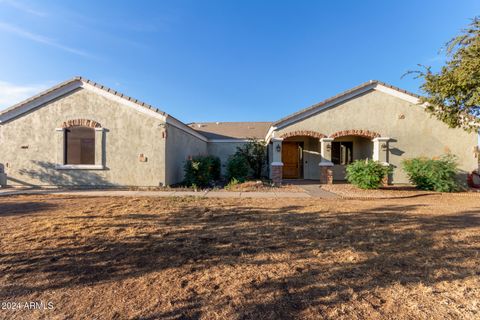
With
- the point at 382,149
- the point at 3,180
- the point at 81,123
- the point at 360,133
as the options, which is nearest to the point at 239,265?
the point at 81,123

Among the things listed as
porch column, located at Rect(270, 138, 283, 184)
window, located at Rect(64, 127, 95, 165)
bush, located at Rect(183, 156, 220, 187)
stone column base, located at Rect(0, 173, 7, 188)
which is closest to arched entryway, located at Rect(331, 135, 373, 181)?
porch column, located at Rect(270, 138, 283, 184)

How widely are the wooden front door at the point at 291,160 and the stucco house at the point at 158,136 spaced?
0.69 metres

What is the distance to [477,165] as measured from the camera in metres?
11.1

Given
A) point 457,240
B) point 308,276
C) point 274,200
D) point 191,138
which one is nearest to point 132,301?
point 308,276

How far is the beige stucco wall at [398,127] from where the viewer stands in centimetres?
1127

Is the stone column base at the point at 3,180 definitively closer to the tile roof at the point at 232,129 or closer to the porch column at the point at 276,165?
the tile roof at the point at 232,129

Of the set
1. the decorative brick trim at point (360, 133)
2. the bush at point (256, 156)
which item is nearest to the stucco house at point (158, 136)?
the decorative brick trim at point (360, 133)

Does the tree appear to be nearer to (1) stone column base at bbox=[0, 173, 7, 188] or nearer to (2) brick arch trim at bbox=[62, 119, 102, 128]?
(2) brick arch trim at bbox=[62, 119, 102, 128]

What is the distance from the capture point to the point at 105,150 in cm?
1007

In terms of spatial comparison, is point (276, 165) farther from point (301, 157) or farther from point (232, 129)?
point (232, 129)

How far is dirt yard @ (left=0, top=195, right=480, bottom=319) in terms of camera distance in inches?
88.7

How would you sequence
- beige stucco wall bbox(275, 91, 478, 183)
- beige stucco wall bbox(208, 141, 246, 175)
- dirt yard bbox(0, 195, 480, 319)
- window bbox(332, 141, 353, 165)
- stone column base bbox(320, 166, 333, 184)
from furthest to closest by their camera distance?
1. beige stucco wall bbox(208, 141, 246, 175)
2. window bbox(332, 141, 353, 165)
3. stone column base bbox(320, 166, 333, 184)
4. beige stucco wall bbox(275, 91, 478, 183)
5. dirt yard bbox(0, 195, 480, 319)

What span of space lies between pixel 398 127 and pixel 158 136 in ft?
39.6

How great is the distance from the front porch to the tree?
128 inches
